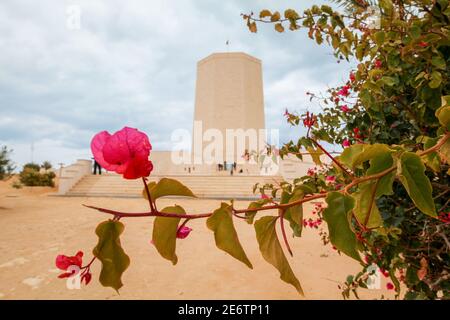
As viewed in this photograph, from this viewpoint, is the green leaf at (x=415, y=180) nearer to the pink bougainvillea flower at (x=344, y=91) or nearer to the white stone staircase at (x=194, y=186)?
the pink bougainvillea flower at (x=344, y=91)

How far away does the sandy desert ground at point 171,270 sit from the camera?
2.83 metres

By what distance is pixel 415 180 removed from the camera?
16.6 inches

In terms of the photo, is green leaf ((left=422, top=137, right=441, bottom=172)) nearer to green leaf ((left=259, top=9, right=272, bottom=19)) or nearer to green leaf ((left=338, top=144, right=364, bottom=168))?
green leaf ((left=338, top=144, right=364, bottom=168))

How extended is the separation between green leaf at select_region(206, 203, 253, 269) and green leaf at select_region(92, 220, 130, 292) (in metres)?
0.16

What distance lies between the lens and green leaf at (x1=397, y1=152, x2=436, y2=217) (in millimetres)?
413

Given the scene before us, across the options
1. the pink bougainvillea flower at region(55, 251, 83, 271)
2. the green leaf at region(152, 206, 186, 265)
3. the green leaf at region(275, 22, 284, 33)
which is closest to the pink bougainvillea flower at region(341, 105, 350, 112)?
the green leaf at region(275, 22, 284, 33)

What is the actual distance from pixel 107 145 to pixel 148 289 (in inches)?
116

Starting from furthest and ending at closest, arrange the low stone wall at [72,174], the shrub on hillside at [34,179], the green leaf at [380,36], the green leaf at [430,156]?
the shrub on hillside at [34,179] → the low stone wall at [72,174] → the green leaf at [380,36] → the green leaf at [430,156]

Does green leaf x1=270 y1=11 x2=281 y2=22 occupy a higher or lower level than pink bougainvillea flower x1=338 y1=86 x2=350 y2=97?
higher

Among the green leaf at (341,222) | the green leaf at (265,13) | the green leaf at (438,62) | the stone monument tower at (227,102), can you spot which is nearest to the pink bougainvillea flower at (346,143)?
the green leaf at (438,62)

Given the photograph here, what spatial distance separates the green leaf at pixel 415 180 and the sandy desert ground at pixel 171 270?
8.59ft

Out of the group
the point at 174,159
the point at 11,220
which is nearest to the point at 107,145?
the point at 11,220

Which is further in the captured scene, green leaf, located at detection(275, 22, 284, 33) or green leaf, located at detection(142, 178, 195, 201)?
green leaf, located at detection(275, 22, 284, 33)

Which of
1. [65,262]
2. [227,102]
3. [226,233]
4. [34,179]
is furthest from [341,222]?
[227,102]
